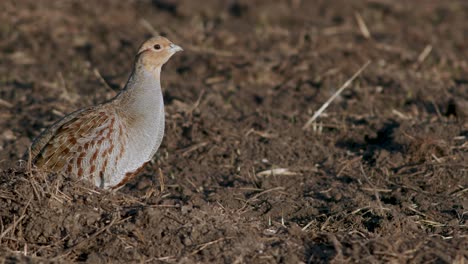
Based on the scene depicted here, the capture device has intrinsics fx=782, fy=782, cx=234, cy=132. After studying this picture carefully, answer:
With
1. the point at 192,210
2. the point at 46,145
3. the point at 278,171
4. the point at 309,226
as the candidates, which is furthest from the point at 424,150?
the point at 46,145

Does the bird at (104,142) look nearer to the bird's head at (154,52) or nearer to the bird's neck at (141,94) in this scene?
the bird's neck at (141,94)

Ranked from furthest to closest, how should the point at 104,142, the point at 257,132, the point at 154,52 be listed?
1. the point at 257,132
2. the point at 154,52
3. the point at 104,142

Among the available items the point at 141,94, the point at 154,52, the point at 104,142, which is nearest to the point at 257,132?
the point at 154,52

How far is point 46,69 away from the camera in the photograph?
9750 mm

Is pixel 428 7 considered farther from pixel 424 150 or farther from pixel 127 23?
pixel 424 150

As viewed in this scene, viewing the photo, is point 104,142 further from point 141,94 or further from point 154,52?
point 154,52

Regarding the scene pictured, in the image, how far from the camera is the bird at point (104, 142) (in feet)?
18.8

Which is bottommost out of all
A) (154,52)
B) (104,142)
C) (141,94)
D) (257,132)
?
(257,132)

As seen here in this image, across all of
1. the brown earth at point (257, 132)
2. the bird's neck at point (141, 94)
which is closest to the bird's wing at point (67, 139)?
the bird's neck at point (141, 94)

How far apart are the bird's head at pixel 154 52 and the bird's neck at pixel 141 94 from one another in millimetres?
42

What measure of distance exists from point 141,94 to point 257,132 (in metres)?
1.77

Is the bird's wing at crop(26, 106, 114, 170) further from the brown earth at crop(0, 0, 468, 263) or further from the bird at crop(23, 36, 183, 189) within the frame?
the brown earth at crop(0, 0, 468, 263)

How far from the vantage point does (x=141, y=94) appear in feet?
19.8

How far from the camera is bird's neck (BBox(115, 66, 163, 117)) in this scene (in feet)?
19.6
